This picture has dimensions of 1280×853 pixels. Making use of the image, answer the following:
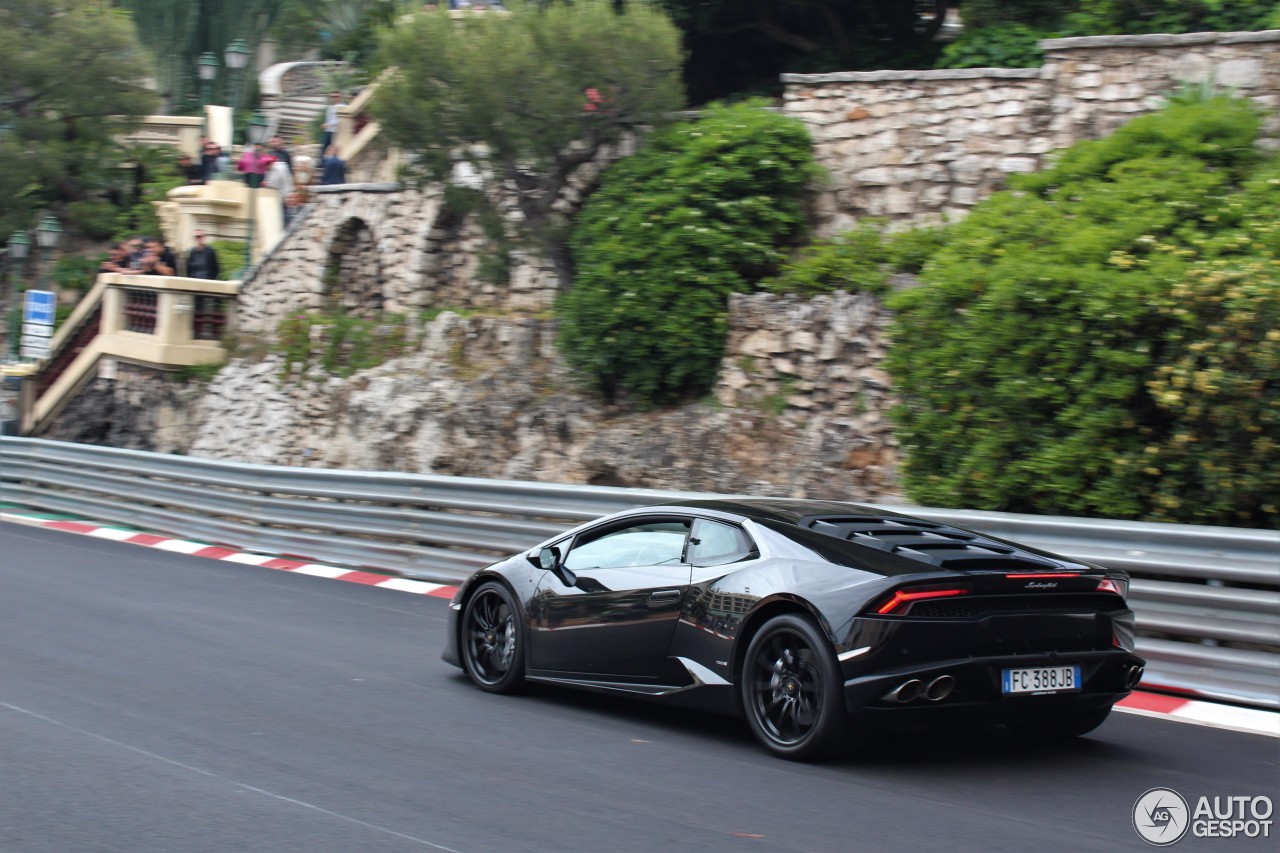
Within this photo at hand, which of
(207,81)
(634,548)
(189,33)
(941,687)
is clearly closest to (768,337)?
(634,548)

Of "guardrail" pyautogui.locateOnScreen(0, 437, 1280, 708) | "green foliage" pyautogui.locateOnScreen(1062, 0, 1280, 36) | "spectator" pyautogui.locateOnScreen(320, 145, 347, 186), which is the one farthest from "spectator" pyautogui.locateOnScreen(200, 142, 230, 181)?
"green foliage" pyautogui.locateOnScreen(1062, 0, 1280, 36)

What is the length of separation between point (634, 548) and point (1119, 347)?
4.36m

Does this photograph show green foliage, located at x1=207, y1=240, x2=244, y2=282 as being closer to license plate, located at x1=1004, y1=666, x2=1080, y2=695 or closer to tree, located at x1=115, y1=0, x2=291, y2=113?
tree, located at x1=115, y1=0, x2=291, y2=113

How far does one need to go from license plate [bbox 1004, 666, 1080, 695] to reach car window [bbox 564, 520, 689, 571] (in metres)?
1.88

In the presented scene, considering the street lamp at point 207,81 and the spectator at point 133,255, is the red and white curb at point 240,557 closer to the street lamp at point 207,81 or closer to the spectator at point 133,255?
the spectator at point 133,255

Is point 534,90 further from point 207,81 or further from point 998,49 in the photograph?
point 207,81

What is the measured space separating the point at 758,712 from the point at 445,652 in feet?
9.35

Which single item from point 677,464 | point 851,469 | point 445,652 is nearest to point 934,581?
point 445,652

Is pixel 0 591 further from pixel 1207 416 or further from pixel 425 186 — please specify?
pixel 1207 416

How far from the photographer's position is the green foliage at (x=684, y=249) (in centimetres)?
1488

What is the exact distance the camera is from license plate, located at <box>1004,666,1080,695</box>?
19.6ft

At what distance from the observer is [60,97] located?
31.9 meters

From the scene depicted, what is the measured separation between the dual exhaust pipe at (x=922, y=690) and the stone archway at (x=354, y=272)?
680 inches

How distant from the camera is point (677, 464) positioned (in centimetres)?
1477
